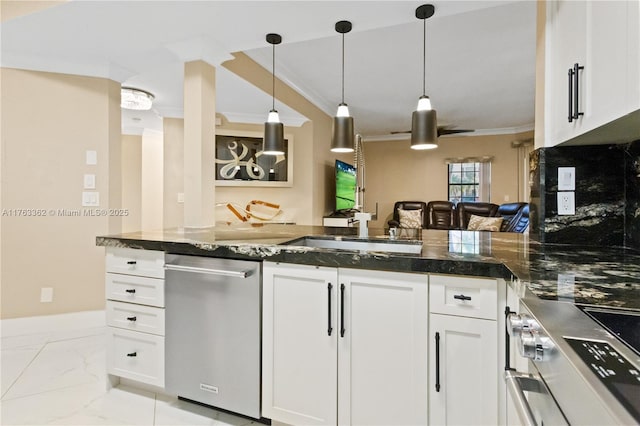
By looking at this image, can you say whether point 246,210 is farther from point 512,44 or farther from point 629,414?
point 629,414

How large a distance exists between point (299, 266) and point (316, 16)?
1.70m

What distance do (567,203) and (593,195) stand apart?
4.2 inches

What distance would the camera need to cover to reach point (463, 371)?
1.22 meters

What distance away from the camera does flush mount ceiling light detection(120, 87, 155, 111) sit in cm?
367

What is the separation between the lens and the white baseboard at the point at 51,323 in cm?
274

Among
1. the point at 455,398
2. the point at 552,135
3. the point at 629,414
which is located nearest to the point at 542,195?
the point at 552,135

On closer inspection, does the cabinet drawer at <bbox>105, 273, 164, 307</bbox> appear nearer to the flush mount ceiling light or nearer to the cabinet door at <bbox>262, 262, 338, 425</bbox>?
the cabinet door at <bbox>262, 262, 338, 425</bbox>

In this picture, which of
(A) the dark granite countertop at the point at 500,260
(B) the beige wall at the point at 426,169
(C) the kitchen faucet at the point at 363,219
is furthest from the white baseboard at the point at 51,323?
(B) the beige wall at the point at 426,169

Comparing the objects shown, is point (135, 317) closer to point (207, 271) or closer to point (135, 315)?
point (135, 315)

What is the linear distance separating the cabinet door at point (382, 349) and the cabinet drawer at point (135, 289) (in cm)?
102

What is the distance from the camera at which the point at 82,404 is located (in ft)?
5.96

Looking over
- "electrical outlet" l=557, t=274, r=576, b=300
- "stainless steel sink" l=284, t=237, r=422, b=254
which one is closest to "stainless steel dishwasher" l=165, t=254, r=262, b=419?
"stainless steel sink" l=284, t=237, r=422, b=254

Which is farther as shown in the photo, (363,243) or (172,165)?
(172,165)

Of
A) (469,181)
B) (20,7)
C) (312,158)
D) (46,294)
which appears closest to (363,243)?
(20,7)
